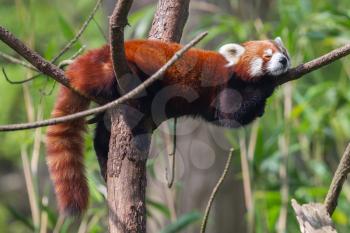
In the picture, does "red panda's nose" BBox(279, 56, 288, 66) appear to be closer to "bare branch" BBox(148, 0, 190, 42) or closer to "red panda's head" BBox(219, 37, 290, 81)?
"red panda's head" BBox(219, 37, 290, 81)

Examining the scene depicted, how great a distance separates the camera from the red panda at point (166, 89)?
2543 mm

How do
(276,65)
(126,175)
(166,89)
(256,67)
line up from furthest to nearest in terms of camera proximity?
(256,67)
(276,65)
(166,89)
(126,175)

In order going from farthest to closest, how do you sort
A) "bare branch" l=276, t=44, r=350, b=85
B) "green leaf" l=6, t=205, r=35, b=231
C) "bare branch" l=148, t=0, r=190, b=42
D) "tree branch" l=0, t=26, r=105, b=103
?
"green leaf" l=6, t=205, r=35, b=231
"bare branch" l=148, t=0, r=190, b=42
"bare branch" l=276, t=44, r=350, b=85
"tree branch" l=0, t=26, r=105, b=103

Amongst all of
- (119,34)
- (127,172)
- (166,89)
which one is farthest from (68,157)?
(119,34)

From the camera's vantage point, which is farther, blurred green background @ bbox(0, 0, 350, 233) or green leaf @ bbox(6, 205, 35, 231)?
blurred green background @ bbox(0, 0, 350, 233)

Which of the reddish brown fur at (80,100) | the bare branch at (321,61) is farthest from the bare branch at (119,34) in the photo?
the bare branch at (321,61)

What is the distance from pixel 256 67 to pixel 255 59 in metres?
0.04

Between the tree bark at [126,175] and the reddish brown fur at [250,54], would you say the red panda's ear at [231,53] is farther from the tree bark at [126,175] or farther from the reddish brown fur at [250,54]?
the tree bark at [126,175]

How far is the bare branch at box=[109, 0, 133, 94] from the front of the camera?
1.83 meters

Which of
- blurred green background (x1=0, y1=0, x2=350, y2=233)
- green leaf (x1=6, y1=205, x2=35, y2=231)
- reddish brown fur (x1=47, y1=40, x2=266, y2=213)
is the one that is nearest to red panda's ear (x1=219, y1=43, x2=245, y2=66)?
reddish brown fur (x1=47, y1=40, x2=266, y2=213)

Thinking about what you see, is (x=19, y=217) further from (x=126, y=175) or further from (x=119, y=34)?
(x=119, y=34)

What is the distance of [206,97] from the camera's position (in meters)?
3.02

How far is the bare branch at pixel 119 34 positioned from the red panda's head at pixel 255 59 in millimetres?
1125

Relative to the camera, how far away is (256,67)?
326cm
